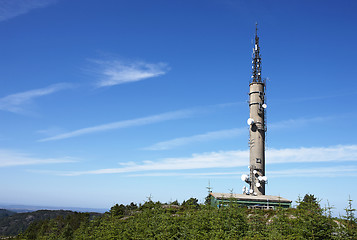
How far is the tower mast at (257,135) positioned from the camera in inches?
2099

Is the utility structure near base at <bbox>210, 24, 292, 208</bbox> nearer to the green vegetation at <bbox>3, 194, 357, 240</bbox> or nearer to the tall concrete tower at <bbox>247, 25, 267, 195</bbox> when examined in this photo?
the tall concrete tower at <bbox>247, 25, 267, 195</bbox>

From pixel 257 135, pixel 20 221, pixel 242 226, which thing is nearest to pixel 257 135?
pixel 257 135

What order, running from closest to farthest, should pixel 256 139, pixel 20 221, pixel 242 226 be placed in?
pixel 242 226 < pixel 256 139 < pixel 20 221

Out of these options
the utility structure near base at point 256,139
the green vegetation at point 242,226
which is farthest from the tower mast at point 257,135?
the green vegetation at point 242,226

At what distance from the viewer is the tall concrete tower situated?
53.3 m

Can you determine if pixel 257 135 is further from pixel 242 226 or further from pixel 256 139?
pixel 242 226

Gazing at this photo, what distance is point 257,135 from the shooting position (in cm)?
5500

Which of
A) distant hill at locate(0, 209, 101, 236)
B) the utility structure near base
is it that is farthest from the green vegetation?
distant hill at locate(0, 209, 101, 236)

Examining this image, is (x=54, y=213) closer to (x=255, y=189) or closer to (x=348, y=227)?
(x=255, y=189)

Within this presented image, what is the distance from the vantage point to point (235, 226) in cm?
1942

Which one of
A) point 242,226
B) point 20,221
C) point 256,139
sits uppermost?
point 256,139

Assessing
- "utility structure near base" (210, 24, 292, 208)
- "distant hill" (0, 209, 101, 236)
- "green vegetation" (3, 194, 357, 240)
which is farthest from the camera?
"distant hill" (0, 209, 101, 236)

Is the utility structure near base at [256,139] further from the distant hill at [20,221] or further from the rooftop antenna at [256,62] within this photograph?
the distant hill at [20,221]

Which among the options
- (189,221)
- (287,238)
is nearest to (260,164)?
(189,221)
